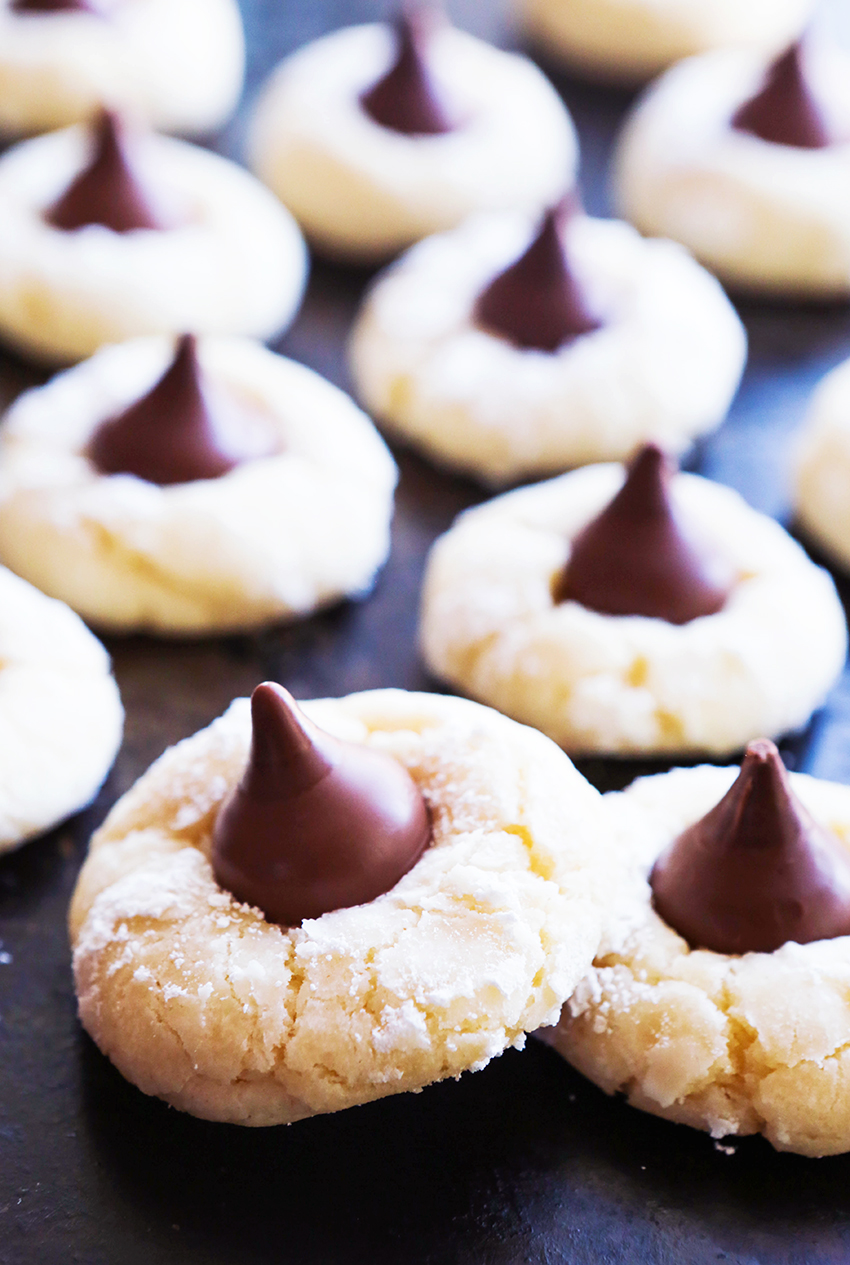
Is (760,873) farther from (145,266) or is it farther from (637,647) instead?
(145,266)

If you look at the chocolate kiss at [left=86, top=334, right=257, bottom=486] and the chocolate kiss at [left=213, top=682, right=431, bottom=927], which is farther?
the chocolate kiss at [left=86, top=334, right=257, bottom=486]

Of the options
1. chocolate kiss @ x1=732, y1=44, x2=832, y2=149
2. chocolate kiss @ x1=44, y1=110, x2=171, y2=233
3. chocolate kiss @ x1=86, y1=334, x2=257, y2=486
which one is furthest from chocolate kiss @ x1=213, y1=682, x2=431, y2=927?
chocolate kiss @ x1=732, y1=44, x2=832, y2=149

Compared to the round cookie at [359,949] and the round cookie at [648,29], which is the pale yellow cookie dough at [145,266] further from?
the round cookie at [359,949]

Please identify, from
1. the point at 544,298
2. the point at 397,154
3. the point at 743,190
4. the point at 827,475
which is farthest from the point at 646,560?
the point at 397,154

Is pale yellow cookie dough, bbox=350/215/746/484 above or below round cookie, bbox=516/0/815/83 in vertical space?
below

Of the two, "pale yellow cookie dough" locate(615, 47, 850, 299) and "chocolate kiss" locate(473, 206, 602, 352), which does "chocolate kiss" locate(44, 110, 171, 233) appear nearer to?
"chocolate kiss" locate(473, 206, 602, 352)

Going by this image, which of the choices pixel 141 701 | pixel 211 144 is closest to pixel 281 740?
pixel 141 701
